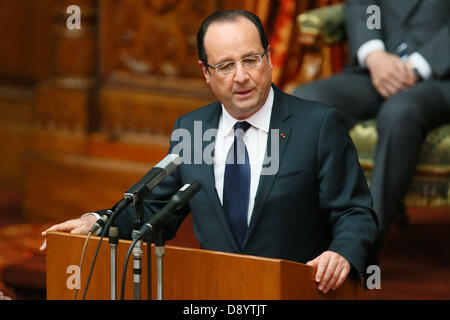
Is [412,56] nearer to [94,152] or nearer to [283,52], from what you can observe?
[283,52]

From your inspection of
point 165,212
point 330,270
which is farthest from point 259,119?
point 165,212

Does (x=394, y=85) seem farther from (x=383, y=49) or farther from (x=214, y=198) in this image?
(x=214, y=198)

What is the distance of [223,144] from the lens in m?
1.97

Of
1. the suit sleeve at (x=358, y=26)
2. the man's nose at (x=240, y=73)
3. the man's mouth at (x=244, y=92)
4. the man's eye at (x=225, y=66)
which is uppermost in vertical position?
the suit sleeve at (x=358, y=26)

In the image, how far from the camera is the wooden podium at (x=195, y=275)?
1471 mm

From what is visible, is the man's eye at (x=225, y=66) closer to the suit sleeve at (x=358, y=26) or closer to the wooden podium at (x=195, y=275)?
the wooden podium at (x=195, y=275)

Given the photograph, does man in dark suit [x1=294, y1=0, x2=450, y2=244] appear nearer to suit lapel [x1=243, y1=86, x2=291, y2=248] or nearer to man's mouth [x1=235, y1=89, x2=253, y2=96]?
suit lapel [x1=243, y1=86, x2=291, y2=248]

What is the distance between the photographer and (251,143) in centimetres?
195

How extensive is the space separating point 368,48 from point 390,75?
0.57 feet

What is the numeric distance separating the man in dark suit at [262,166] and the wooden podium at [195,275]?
0.17m

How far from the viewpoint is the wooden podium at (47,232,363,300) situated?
1471mm

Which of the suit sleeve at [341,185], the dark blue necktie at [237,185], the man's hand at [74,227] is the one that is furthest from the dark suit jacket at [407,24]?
the man's hand at [74,227]
